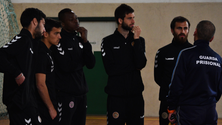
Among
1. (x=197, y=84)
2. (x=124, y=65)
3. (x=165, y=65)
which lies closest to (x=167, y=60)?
(x=165, y=65)

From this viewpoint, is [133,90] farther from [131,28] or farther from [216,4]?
[216,4]

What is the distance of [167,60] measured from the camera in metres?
3.56

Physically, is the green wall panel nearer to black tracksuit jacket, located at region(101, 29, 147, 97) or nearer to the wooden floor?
Answer: the wooden floor

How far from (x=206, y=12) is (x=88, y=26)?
3.25m

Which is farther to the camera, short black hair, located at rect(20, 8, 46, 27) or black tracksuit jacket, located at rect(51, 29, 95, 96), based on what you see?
black tracksuit jacket, located at rect(51, 29, 95, 96)

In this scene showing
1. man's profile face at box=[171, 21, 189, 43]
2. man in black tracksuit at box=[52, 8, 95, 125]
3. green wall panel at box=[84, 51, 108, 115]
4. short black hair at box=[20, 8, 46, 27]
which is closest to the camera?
short black hair at box=[20, 8, 46, 27]

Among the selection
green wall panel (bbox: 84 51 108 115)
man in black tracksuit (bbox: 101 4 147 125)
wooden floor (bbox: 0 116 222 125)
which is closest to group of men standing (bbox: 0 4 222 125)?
man in black tracksuit (bbox: 101 4 147 125)

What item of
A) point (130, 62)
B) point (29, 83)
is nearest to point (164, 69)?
point (130, 62)

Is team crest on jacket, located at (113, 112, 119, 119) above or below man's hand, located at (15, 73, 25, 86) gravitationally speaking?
below

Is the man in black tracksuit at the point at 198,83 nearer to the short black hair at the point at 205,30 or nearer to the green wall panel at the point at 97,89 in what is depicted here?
the short black hair at the point at 205,30

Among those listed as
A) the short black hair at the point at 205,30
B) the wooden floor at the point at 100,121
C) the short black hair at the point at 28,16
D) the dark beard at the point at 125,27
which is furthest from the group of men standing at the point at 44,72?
the wooden floor at the point at 100,121

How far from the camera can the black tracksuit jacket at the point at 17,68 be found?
2273 mm

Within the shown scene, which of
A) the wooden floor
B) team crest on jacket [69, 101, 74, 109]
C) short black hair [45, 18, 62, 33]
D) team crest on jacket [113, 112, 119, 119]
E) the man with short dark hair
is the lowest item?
the wooden floor

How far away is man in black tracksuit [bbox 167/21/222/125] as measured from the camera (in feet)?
8.36
